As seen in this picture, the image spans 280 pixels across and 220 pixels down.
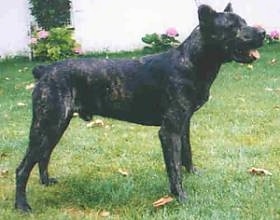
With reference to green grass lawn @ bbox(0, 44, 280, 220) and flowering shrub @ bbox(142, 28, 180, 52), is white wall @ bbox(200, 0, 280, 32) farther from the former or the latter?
green grass lawn @ bbox(0, 44, 280, 220)

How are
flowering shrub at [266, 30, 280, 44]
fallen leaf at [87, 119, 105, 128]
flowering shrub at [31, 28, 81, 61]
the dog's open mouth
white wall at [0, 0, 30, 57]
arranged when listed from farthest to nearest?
flowering shrub at [266, 30, 280, 44] → white wall at [0, 0, 30, 57] → flowering shrub at [31, 28, 81, 61] → fallen leaf at [87, 119, 105, 128] → the dog's open mouth

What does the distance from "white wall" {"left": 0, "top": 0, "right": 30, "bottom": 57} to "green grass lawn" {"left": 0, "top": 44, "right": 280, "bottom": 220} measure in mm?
6170

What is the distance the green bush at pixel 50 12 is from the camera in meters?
15.5

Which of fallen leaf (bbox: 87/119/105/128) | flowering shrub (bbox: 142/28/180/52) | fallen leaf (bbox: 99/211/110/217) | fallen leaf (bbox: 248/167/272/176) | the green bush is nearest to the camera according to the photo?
fallen leaf (bbox: 99/211/110/217)

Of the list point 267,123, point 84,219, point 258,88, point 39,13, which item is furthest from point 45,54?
point 84,219

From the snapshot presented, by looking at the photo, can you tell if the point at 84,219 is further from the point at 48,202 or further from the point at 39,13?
the point at 39,13

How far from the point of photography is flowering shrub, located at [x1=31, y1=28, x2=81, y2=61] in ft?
47.2

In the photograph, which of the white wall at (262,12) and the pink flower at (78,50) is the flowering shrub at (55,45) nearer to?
the pink flower at (78,50)

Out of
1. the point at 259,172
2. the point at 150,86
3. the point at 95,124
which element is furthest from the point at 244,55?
the point at 95,124

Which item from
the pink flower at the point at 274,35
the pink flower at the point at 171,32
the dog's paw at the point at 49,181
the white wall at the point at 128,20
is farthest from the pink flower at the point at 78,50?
the dog's paw at the point at 49,181

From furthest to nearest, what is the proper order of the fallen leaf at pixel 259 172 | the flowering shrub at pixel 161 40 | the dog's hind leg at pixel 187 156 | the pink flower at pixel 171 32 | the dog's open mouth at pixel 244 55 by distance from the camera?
the pink flower at pixel 171 32
the flowering shrub at pixel 161 40
the dog's hind leg at pixel 187 156
the fallen leaf at pixel 259 172
the dog's open mouth at pixel 244 55

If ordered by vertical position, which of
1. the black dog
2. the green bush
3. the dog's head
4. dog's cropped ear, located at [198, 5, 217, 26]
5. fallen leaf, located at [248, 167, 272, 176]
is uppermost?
dog's cropped ear, located at [198, 5, 217, 26]

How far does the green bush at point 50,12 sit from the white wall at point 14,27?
0.94ft

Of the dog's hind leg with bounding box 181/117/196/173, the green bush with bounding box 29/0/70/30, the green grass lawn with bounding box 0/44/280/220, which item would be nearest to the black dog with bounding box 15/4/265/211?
the green grass lawn with bounding box 0/44/280/220
